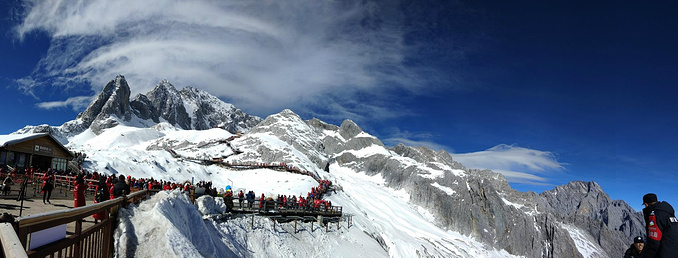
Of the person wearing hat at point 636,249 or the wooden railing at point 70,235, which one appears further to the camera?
the person wearing hat at point 636,249

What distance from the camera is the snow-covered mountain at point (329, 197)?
573 inches

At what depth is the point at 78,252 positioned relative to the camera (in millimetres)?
6023

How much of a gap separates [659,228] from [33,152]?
4289cm

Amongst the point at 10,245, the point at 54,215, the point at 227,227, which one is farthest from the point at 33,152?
the point at 10,245

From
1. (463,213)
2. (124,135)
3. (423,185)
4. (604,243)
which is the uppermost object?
(124,135)

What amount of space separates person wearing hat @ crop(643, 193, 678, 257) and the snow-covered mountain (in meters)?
9.97

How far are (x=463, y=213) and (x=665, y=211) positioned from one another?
110771 millimetres

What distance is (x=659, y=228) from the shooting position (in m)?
6.49

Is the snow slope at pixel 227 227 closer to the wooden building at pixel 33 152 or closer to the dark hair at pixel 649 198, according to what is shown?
the wooden building at pixel 33 152

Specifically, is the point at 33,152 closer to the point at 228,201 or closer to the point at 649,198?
the point at 228,201

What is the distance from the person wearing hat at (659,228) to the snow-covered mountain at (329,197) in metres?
9.97

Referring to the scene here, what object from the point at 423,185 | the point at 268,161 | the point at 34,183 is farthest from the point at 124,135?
the point at 34,183

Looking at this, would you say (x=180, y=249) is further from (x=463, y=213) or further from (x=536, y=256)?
(x=536, y=256)

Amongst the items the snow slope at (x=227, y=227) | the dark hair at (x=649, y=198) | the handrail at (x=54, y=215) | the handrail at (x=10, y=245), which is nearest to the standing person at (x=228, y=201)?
the snow slope at (x=227, y=227)
